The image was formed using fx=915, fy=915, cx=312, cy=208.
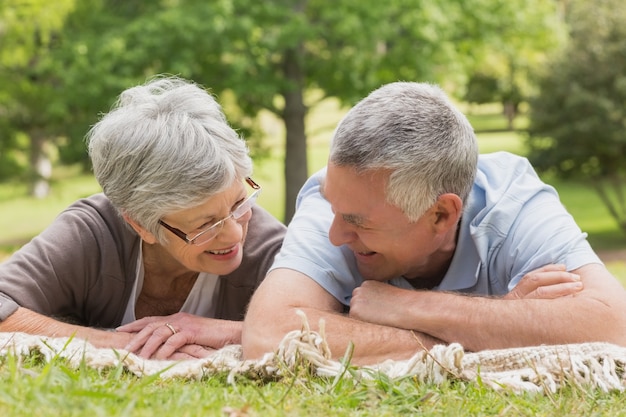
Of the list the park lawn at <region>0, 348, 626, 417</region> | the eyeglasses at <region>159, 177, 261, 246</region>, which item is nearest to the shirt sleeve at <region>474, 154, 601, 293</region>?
the park lawn at <region>0, 348, 626, 417</region>

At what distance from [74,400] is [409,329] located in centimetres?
156

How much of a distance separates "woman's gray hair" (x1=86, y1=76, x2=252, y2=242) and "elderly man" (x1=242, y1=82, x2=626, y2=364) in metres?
0.46

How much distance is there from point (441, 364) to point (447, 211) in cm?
84

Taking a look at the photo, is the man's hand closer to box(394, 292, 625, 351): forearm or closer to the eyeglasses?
box(394, 292, 625, 351): forearm

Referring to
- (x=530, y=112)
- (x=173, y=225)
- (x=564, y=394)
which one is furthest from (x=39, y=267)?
(x=530, y=112)

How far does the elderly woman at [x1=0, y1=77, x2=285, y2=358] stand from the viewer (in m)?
3.93

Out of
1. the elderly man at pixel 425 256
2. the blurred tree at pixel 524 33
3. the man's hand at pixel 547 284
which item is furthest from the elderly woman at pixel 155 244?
the blurred tree at pixel 524 33

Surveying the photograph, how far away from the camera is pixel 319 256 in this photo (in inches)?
157

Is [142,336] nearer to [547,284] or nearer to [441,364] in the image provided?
[441,364]

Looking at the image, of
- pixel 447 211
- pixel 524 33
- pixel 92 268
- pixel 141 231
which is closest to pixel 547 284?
pixel 447 211

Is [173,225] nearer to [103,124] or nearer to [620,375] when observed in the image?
[103,124]

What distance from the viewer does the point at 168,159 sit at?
12.9 ft

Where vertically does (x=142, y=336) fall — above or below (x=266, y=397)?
below

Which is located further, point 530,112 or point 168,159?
point 530,112
